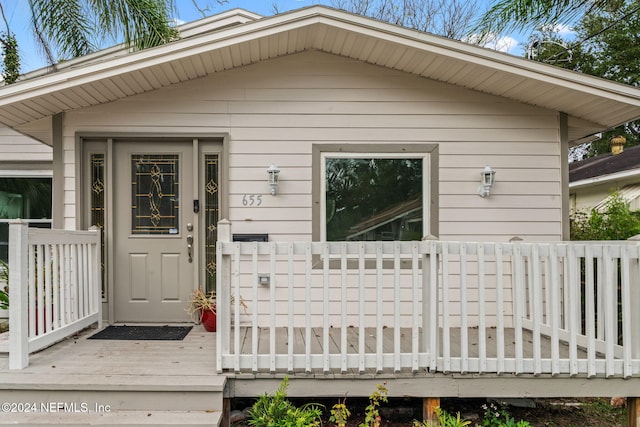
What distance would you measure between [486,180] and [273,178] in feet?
6.82

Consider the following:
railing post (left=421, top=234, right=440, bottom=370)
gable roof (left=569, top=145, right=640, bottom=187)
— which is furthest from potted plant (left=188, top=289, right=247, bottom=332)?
gable roof (left=569, top=145, right=640, bottom=187)

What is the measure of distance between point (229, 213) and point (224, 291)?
1.37 metres

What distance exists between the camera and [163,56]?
339cm

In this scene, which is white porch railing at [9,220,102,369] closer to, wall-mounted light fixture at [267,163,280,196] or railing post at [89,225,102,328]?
railing post at [89,225,102,328]

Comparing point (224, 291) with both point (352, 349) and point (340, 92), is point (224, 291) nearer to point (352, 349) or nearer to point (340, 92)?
point (352, 349)

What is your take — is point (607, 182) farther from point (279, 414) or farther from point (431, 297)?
point (279, 414)

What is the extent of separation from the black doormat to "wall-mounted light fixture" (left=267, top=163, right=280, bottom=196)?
→ 156 cm

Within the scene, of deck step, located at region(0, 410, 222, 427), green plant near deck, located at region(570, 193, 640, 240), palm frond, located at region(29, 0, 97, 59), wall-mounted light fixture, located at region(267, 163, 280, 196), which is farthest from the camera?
palm frond, located at region(29, 0, 97, 59)

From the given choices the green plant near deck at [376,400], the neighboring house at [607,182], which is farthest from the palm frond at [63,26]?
the neighboring house at [607,182]

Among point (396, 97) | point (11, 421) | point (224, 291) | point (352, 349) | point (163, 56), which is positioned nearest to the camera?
point (11, 421)

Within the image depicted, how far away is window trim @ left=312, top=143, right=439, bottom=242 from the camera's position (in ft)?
12.9

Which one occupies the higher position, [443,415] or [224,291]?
[224,291]

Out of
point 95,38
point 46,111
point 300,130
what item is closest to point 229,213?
point 300,130

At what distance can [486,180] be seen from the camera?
153 inches
